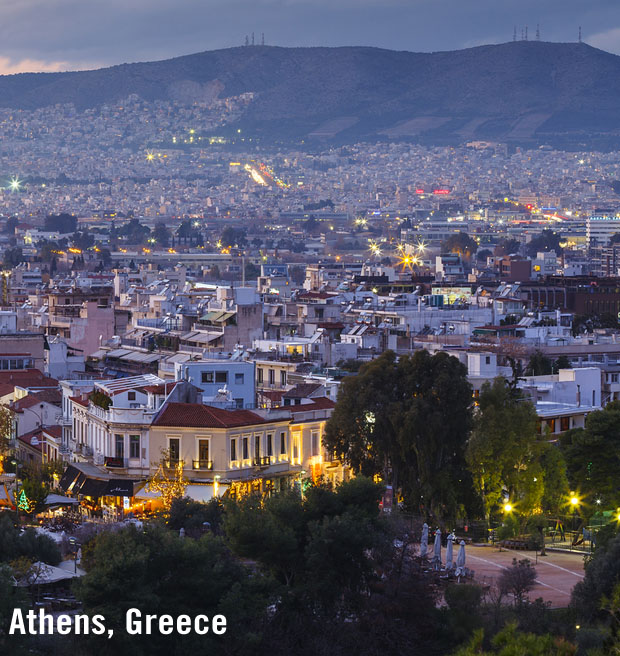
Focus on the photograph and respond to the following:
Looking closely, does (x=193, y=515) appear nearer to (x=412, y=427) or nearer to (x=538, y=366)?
(x=412, y=427)

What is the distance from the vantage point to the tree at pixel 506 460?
28.5 metres

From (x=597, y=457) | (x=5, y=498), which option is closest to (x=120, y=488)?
(x=5, y=498)

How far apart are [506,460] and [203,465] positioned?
14.6 ft

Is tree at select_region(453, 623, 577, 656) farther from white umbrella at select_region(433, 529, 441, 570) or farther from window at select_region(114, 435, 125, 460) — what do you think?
window at select_region(114, 435, 125, 460)

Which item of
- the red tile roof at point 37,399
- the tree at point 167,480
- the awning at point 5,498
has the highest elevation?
the red tile roof at point 37,399

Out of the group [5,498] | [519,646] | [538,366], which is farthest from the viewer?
[538,366]

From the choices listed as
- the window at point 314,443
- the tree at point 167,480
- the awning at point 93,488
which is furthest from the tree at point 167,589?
the window at point 314,443

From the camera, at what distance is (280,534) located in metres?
22.8

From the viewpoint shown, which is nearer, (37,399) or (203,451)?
(203,451)

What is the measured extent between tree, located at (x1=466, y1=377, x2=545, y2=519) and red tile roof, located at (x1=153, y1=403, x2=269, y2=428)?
11.2 feet

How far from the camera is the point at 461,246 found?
166 meters

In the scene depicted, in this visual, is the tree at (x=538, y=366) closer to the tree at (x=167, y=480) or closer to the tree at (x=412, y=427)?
the tree at (x=412, y=427)

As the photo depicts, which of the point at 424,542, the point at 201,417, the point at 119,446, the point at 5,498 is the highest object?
the point at 201,417

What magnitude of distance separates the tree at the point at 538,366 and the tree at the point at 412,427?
11916 millimetres
